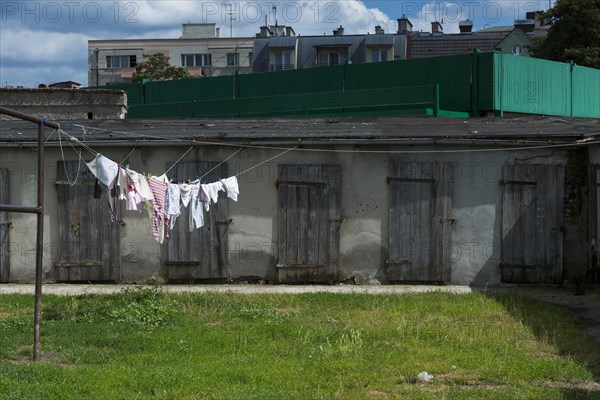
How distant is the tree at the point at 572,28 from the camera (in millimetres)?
36625

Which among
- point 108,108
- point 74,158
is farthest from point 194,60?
point 74,158

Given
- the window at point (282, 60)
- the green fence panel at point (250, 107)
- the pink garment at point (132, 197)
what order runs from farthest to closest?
the window at point (282, 60), the green fence panel at point (250, 107), the pink garment at point (132, 197)

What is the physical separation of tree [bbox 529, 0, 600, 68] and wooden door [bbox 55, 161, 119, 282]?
79.5ft

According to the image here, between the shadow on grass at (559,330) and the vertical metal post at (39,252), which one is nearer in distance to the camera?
the shadow on grass at (559,330)

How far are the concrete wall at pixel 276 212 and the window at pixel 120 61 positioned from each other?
213ft

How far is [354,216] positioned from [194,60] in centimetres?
6518

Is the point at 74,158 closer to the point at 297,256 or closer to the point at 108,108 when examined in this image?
the point at 297,256

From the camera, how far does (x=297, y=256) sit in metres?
16.5

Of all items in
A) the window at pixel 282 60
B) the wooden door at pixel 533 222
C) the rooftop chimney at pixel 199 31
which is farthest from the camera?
the rooftop chimney at pixel 199 31

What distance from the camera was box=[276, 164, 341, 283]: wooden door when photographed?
16.4 meters

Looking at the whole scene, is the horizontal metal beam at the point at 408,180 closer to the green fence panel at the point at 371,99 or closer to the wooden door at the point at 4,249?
the green fence panel at the point at 371,99

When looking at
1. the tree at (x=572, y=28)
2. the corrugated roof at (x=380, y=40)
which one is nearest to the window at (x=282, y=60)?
the corrugated roof at (x=380, y=40)

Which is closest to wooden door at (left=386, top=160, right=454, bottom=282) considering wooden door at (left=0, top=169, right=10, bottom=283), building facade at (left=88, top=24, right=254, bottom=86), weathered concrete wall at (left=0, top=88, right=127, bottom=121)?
wooden door at (left=0, top=169, right=10, bottom=283)

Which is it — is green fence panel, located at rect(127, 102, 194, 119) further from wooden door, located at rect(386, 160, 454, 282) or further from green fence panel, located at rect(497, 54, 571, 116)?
wooden door, located at rect(386, 160, 454, 282)
